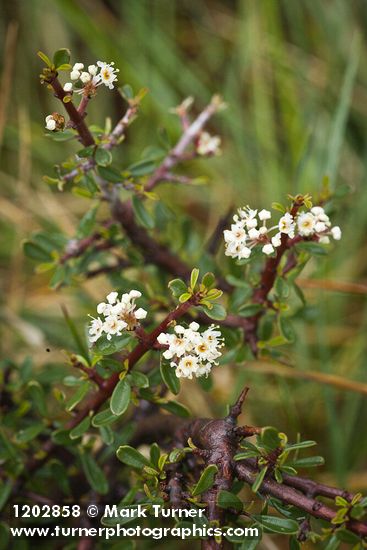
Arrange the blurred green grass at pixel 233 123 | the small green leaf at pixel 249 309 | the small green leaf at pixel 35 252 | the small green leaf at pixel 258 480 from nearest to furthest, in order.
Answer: the small green leaf at pixel 258 480, the small green leaf at pixel 249 309, the small green leaf at pixel 35 252, the blurred green grass at pixel 233 123

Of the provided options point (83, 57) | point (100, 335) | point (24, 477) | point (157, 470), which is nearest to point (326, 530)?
point (157, 470)

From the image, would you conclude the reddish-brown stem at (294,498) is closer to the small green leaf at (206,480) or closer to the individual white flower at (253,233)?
the small green leaf at (206,480)

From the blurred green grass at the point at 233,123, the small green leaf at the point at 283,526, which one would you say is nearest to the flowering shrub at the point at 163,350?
the small green leaf at the point at 283,526

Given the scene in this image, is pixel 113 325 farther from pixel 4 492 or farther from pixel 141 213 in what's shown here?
pixel 4 492

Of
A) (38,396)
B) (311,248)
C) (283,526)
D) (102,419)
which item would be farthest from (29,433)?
(311,248)

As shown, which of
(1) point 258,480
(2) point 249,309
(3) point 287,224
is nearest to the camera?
(1) point 258,480
